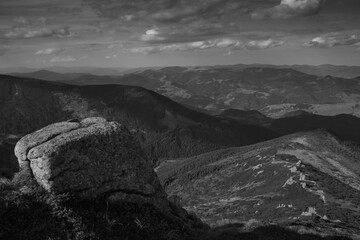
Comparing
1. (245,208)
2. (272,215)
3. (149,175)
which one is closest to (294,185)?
(245,208)

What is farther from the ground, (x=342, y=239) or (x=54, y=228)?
(x=54, y=228)

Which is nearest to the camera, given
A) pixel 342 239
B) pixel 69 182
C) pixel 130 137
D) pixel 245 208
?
pixel 69 182

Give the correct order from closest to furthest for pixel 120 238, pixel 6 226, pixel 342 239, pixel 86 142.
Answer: pixel 6 226
pixel 120 238
pixel 86 142
pixel 342 239

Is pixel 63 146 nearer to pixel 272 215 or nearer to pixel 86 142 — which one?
pixel 86 142

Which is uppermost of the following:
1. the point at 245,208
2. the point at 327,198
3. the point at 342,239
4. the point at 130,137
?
the point at 130,137

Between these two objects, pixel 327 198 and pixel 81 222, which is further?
pixel 327 198

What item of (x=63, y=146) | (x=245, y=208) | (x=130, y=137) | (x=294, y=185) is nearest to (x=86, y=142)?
(x=63, y=146)

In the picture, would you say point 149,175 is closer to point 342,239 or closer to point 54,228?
point 54,228
